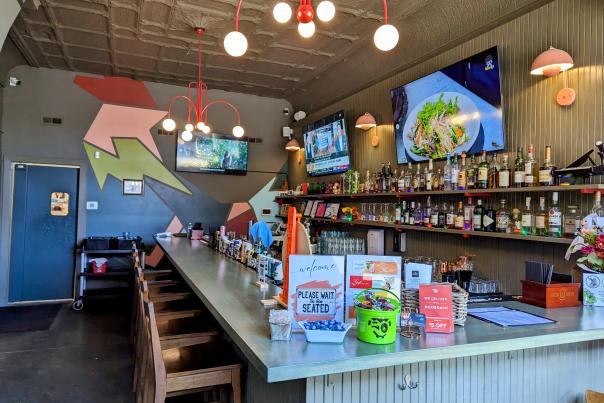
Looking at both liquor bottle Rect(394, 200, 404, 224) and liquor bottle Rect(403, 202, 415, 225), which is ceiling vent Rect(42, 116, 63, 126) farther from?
liquor bottle Rect(403, 202, 415, 225)

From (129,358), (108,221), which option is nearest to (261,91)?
(108,221)

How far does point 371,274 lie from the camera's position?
5.61 ft

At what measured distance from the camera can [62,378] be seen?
11.2 ft

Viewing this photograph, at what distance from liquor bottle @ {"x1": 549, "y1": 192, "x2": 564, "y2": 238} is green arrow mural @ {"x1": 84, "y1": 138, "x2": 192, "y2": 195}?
5400 millimetres

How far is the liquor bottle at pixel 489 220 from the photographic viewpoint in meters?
3.36

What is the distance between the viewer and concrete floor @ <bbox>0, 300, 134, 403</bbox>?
3.14 meters

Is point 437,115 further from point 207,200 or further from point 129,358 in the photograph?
point 207,200

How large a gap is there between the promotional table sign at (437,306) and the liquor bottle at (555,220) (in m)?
1.68

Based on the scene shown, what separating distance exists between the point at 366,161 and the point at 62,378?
3.98 m

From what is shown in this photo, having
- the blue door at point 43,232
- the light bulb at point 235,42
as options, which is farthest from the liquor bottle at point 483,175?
the blue door at point 43,232

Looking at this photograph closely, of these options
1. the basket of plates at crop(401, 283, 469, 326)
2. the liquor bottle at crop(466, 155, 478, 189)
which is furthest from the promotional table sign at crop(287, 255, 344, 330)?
the liquor bottle at crop(466, 155, 478, 189)

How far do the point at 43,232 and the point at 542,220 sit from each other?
6293mm

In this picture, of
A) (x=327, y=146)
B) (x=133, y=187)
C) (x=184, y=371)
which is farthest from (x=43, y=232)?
(x=184, y=371)

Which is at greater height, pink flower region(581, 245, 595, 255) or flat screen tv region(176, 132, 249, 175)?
flat screen tv region(176, 132, 249, 175)
